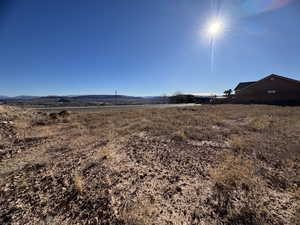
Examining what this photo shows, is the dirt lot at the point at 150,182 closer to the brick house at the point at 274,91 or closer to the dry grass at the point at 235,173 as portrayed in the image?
the dry grass at the point at 235,173

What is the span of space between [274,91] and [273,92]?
204 millimetres

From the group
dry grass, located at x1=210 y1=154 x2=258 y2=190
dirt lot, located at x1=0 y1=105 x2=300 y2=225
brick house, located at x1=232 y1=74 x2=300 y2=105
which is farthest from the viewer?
brick house, located at x1=232 y1=74 x2=300 y2=105

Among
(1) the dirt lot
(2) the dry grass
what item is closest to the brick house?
(1) the dirt lot

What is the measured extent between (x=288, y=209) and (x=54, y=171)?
476 cm

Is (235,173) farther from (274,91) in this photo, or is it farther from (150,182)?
(274,91)

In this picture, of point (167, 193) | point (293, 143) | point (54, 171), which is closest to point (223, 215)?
point (167, 193)

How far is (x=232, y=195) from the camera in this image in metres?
2.98

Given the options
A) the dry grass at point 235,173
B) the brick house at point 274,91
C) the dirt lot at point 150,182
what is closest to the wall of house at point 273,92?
the brick house at point 274,91

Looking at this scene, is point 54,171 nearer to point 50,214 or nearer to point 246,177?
point 50,214

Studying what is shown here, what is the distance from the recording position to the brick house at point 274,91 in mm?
25000

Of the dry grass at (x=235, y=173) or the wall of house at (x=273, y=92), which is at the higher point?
the wall of house at (x=273, y=92)

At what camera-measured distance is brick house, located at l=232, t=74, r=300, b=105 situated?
2500 cm

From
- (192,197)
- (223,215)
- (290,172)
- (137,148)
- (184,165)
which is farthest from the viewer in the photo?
(137,148)

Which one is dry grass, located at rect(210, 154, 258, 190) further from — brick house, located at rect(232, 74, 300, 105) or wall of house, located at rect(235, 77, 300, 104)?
wall of house, located at rect(235, 77, 300, 104)
